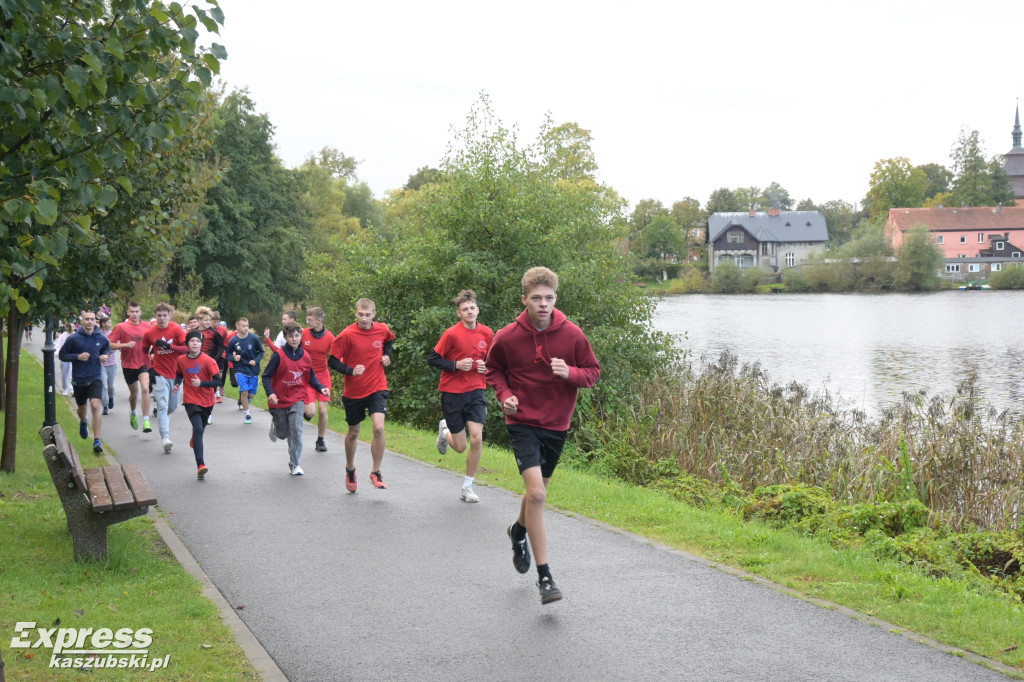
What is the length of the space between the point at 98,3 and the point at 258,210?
50182mm

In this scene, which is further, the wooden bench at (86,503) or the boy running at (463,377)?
the boy running at (463,377)

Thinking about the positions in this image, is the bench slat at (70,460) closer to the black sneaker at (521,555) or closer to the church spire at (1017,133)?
the black sneaker at (521,555)

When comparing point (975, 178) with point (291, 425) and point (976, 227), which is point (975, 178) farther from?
point (291, 425)

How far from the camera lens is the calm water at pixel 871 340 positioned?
27.2 meters

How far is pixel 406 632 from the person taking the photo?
229 inches

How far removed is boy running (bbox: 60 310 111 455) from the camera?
539 inches

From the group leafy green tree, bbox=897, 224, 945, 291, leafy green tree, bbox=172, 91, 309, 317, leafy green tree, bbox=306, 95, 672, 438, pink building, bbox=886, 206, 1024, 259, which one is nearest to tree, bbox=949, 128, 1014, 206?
pink building, bbox=886, 206, 1024, 259

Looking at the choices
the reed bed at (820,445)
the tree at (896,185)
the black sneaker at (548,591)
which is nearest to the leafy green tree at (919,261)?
the tree at (896,185)

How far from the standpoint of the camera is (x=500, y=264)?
19.9 m

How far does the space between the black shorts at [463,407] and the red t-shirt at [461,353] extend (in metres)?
0.06

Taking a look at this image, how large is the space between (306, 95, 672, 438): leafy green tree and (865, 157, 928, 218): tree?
11247cm

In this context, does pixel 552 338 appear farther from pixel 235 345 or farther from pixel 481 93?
pixel 481 93

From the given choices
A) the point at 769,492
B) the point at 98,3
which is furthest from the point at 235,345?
the point at 98,3

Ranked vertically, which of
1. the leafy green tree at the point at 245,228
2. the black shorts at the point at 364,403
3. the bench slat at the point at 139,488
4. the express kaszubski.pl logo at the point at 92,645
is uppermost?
the leafy green tree at the point at 245,228
